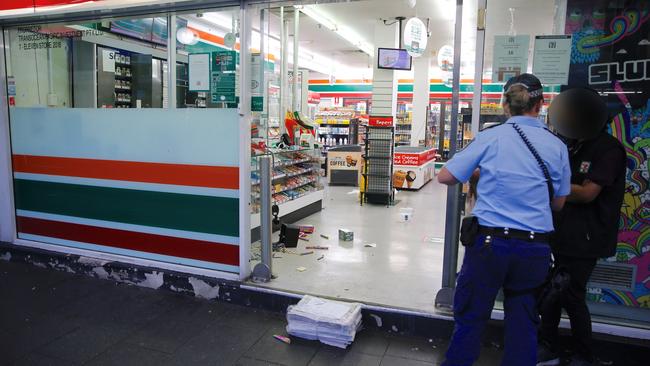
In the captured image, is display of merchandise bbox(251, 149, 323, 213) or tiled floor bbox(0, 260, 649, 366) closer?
tiled floor bbox(0, 260, 649, 366)

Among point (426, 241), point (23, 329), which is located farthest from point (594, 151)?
point (23, 329)

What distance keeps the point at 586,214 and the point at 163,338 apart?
9.41 feet

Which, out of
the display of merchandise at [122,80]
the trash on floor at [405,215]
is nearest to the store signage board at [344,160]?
the trash on floor at [405,215]

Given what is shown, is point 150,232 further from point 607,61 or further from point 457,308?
point 607,61

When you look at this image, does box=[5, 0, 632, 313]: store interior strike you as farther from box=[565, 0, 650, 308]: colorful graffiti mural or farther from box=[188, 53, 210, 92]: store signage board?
box=[565, 0, 650, 308]: colorful graffiti mural

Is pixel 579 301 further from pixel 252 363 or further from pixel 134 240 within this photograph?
pixel 134 240

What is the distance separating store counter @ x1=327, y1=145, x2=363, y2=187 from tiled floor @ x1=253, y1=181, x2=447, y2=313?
3.21 m

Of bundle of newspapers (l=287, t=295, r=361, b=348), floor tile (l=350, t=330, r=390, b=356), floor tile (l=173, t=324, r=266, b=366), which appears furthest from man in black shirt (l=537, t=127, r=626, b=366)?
floor tile (l=173, t=324, r=266, b=366)

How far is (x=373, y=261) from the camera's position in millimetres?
4879

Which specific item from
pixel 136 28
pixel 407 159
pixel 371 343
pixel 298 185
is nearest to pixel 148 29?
pixel 136 28

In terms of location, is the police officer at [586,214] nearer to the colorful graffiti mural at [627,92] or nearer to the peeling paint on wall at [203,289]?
the colorful graffiti mural at [627,92]

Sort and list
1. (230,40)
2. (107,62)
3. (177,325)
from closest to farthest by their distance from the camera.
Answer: (177,325), (230,40), (107,62)

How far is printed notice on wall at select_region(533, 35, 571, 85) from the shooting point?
3.01 meters

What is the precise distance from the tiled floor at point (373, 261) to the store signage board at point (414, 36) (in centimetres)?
266
